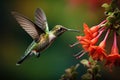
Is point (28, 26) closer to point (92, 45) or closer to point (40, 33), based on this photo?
point (40, 33)

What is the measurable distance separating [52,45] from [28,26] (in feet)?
8.00

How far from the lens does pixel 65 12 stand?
14.9ft

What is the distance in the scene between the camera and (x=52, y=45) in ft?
15.4

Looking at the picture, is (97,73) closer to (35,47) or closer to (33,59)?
(35,47)

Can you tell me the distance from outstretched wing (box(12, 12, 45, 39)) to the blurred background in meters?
1.83

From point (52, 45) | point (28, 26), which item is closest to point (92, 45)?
point (28, 26)

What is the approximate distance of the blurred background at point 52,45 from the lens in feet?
14.4

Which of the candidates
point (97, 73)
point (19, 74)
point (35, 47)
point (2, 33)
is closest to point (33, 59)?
point (19, 74)

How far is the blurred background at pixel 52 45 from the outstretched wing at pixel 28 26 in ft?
5.99

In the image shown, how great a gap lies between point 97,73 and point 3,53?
9.90 ft

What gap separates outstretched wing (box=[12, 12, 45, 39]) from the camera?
7.16 ft

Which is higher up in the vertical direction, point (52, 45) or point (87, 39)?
point (52, 45)

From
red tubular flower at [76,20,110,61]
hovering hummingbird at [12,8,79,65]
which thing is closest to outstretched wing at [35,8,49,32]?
hovering hummingbird at [12,8,79,65]

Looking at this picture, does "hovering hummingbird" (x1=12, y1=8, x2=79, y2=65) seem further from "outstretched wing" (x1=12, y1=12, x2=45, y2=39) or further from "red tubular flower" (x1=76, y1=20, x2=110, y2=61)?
"red tubular flower" (x1=76, y1=20, x2=110, y2=61)
